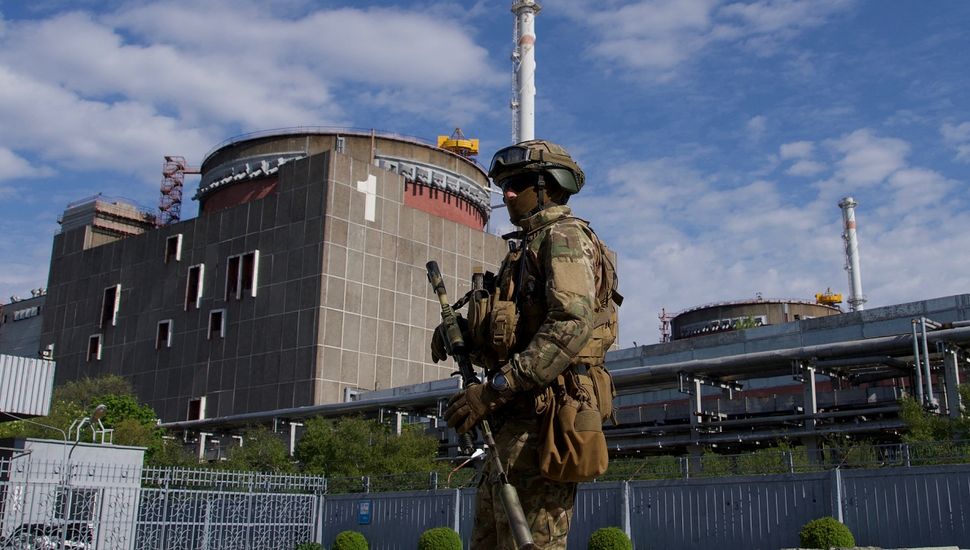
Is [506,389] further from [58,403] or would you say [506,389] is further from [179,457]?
[58,403]

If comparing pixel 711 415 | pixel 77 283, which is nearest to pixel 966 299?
pixel 711 415

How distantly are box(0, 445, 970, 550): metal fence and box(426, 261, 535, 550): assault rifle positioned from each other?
14794 mm

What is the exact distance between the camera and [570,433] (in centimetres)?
513

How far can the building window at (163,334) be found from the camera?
63.8 m

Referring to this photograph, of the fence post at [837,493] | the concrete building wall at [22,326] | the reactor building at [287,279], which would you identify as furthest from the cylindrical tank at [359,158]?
the fence post at [837,493]

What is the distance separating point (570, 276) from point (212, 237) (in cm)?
6137

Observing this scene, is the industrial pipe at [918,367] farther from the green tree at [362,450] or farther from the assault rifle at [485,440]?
the assault rifle at [485,440]

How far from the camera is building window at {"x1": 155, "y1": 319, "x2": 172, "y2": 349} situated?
6375cm

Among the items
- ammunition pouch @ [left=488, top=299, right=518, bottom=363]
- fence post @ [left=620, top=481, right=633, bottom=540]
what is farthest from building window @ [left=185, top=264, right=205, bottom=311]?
ammunition pouch @ [left=488, top=299, right=518, bottom=363]

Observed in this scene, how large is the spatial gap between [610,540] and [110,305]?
57370 mm

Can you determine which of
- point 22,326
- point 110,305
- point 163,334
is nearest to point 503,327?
point 163,334

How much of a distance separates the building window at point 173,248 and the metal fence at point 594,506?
4214cm

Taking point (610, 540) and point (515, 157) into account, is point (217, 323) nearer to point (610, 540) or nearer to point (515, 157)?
point (610, 540)

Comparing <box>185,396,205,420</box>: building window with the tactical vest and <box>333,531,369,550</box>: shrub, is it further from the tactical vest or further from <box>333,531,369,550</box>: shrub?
the tactical vest
